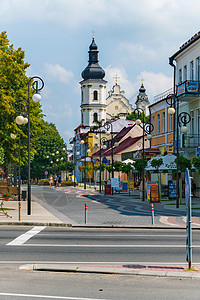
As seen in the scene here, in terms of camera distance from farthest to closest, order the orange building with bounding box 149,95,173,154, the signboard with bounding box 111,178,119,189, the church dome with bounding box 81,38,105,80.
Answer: the church dome with bounding box 81,38,105,80
the orange building with bounding box 149,95,173,154
the signboard with bounding box 111,178,119,189

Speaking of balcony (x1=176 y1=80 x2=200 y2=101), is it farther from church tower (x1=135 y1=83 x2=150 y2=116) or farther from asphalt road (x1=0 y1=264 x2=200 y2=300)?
church tower (x1=135 y1=83 x2=150 y2=116)

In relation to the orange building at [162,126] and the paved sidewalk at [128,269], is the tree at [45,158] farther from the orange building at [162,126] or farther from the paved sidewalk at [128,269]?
the paved sidewalk at [128,269]

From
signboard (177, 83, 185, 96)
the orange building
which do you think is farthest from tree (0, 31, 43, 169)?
the orange building

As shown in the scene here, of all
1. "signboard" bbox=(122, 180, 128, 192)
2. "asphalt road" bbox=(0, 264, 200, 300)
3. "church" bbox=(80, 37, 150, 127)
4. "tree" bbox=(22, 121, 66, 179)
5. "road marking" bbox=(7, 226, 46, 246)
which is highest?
"church" bbox=(80, 37, 150, 127)

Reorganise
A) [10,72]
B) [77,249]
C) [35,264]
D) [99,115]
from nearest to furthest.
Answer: [35,264], [77,249], [10,72], [99,115]

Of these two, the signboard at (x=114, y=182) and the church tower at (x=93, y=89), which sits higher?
the church tower at (x=93, y=89)

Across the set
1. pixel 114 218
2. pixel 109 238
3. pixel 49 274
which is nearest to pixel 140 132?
pixel 114 218

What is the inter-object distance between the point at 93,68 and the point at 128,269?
11580 centimetres

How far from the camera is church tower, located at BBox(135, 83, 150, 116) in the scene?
165250 millimetres

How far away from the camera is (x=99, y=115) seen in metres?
126

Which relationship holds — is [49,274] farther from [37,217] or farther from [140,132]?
[140,132]

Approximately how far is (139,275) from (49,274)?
1848 mm

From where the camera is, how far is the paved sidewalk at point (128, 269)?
34.9 ft

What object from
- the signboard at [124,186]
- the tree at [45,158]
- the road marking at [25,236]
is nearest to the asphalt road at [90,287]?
the road marking at [25,236]
